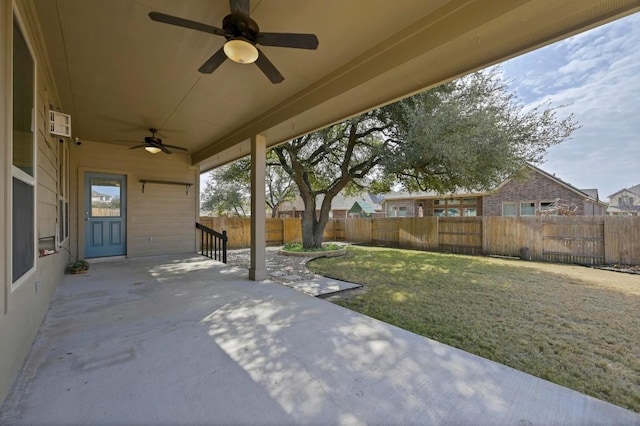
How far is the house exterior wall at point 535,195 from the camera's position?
1239 cm

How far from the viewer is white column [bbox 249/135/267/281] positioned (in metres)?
4.71

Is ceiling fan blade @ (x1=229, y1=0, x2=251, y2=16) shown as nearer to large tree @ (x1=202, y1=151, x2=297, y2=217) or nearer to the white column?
the white column

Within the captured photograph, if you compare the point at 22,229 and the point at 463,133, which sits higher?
the point at 463,133

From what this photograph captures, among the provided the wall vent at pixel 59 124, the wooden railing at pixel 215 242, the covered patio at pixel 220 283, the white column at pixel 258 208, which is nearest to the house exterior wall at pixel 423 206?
the wooden railing at pixel 215 242

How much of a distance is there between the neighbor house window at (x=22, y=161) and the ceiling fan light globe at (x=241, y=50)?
4.64 ft

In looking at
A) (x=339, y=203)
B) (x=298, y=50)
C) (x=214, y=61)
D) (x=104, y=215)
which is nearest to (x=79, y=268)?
(x=104, y=215)

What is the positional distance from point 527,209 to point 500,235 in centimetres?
617

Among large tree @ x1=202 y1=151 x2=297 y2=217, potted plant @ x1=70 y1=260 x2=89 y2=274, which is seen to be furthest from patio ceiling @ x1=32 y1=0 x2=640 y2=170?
large tree @ x1=202 y1=151 x2=297 y2=217

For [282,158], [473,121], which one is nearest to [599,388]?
[473,121]

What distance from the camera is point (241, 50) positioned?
2223 millimetres

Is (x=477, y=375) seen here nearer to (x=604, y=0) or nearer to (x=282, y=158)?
(x=604, y=0)

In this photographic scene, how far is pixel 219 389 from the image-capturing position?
1.74m

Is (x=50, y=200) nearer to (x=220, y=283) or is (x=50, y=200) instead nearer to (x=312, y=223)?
(x=220, y=283)

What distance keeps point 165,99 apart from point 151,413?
12.9ft
